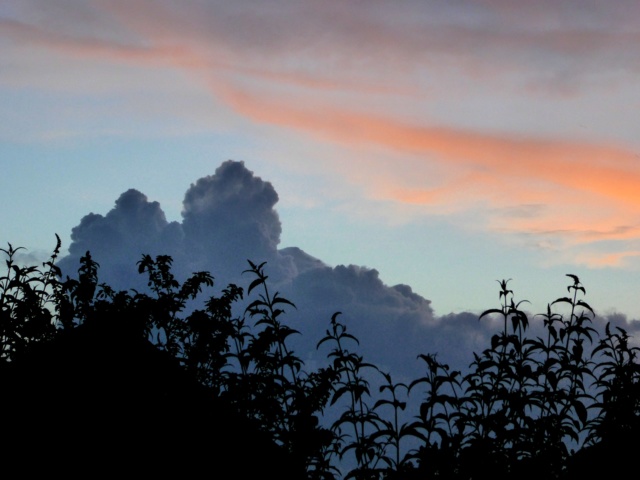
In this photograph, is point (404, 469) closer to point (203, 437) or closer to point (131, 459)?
point (203, 437)

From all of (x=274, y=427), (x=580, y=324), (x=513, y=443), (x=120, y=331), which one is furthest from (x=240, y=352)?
(x=120, y=331)

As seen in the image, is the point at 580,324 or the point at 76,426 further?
the point at 76,426

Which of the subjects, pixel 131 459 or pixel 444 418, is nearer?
pixel 444 418

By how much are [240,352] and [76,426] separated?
335 cm

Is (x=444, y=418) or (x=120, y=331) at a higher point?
(x=120, y=331)

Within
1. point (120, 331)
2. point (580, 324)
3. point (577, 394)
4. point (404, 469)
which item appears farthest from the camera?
point (120, 331)

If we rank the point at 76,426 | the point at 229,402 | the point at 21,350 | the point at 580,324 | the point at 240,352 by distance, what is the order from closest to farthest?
1. the point at 580,324
2. the point at 240,352
3. the point at 229,402
4. the point at 76,426
5. the point at 21,350

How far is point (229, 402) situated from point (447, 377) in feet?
12.4

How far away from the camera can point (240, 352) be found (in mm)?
8266

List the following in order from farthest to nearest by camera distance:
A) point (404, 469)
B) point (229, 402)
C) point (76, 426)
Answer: point (76, 426) → point (229, 402) → point (404, 469)

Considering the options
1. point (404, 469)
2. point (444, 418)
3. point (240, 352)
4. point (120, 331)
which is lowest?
point (404, 469)

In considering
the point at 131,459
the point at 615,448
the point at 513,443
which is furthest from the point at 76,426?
the point at 615,448

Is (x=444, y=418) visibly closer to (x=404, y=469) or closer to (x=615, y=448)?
(x=404, y=469)

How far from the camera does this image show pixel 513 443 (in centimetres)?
643
